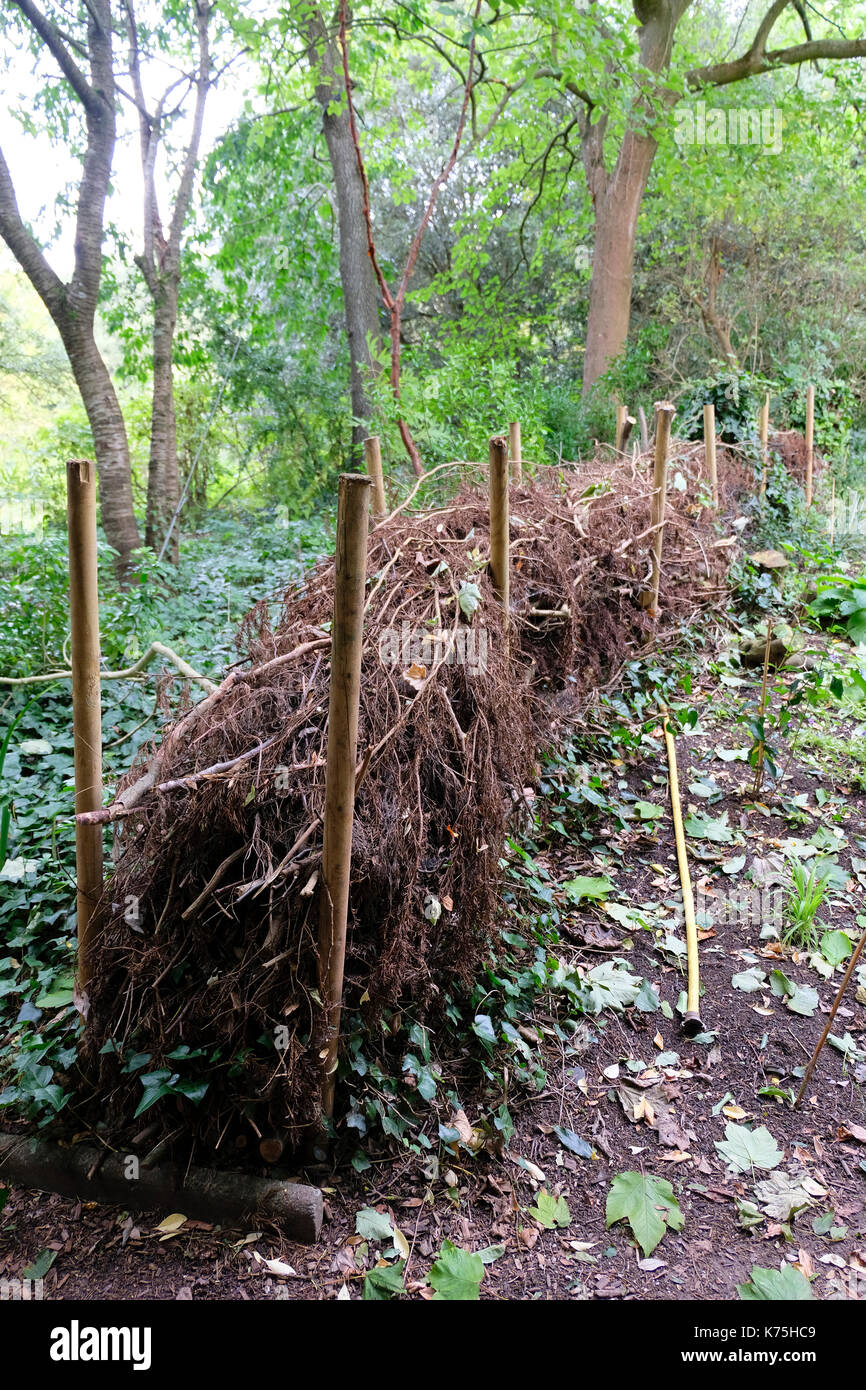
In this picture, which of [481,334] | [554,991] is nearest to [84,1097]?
[554,991]

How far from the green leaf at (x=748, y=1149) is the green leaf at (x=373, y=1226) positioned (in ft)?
3.51

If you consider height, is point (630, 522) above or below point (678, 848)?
above

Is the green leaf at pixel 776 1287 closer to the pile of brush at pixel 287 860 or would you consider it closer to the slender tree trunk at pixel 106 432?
the pile of brush at pixel 287 860

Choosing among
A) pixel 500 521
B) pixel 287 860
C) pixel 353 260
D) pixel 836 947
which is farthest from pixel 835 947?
pixel 353 260

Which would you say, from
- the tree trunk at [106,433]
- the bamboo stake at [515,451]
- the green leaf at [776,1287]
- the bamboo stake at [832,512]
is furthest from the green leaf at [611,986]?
the bamboo stake at [832,512]

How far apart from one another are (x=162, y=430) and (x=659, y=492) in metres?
4.94

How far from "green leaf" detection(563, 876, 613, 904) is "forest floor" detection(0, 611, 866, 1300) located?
17mm

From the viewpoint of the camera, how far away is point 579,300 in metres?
15.5

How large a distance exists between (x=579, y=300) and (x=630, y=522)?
39.5ft

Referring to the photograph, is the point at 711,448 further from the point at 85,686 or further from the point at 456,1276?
the point at 456,1276

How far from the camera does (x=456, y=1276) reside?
6.81 ft

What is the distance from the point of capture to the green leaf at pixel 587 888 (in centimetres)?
359
